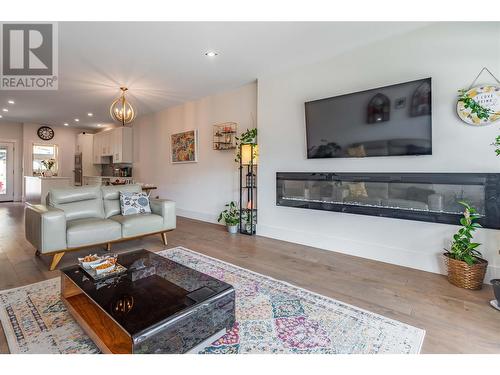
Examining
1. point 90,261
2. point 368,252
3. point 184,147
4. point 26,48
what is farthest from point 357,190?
point 26,48

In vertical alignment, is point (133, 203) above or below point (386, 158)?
below

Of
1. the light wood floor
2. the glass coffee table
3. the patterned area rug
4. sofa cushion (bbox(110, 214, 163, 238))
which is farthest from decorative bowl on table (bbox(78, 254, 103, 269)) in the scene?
sofa cushion (bbox(110, 214, 163, 238))

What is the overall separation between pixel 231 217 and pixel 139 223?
1657 millimetres

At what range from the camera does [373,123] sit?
9.97ft

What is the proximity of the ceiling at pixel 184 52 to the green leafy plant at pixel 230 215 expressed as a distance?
2.27m

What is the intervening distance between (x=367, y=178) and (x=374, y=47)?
62.9 inches

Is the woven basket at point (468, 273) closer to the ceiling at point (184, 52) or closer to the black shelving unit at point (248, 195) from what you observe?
the ceiling at point (184, 52)

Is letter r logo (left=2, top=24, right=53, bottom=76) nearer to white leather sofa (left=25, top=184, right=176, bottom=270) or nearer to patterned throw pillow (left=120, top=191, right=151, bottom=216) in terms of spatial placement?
white leather sofa (left=25, top=184, right=176, bottom=270)

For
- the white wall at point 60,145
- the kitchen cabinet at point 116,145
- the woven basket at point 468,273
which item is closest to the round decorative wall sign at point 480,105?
the woven basket at point 468,273

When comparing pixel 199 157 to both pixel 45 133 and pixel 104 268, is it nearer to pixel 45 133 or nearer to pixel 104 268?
pixel 104 268

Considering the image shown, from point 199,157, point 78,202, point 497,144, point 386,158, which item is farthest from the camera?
point 199,157

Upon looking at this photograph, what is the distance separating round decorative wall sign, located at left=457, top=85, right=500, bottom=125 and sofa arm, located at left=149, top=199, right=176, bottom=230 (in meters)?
3.65

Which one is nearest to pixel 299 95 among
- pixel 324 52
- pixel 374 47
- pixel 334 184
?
pixel 324 52

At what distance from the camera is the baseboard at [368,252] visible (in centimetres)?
275
